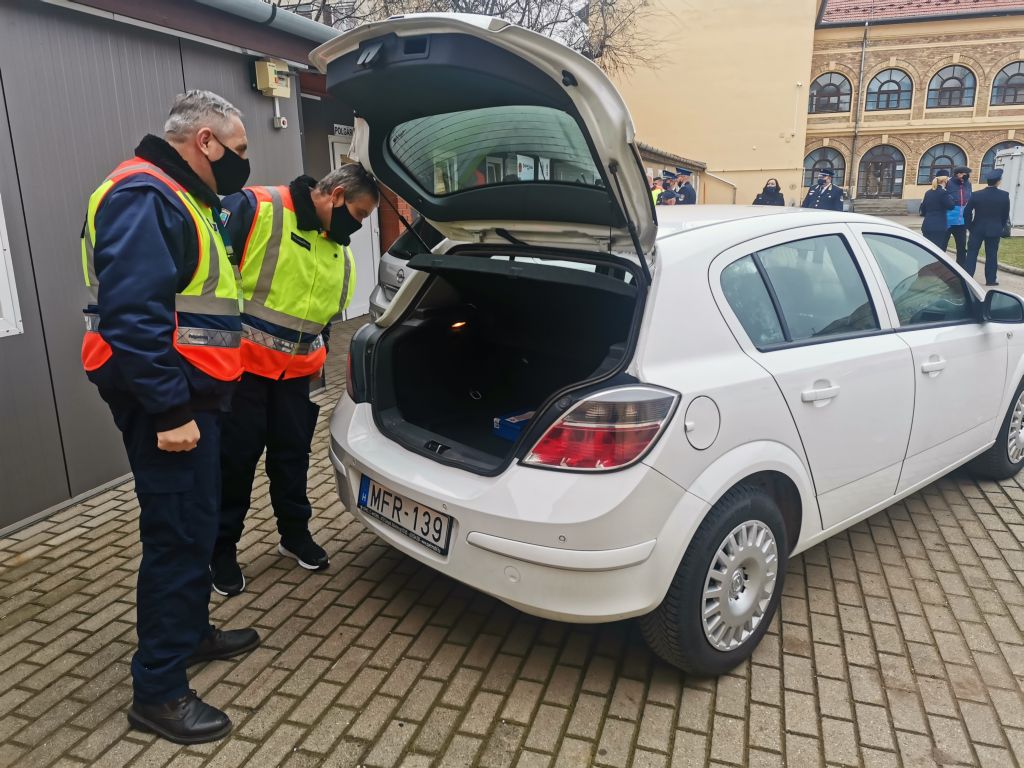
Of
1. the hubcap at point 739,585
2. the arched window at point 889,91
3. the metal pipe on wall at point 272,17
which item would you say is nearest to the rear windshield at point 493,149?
the hubcap at point 739,585

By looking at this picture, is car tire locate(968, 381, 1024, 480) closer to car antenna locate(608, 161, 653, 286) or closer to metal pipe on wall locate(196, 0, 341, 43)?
car antenna locate(608, 161, 653, 286)

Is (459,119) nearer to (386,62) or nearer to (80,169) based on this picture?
(386,62)

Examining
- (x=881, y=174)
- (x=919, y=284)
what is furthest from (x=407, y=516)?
(x=881, y=174)

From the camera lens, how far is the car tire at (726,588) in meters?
2.64

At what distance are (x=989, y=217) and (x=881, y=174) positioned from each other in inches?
1330

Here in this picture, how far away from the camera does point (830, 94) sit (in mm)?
43062

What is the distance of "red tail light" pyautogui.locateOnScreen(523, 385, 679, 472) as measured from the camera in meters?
2.46

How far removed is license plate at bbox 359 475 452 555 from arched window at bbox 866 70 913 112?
4676cm

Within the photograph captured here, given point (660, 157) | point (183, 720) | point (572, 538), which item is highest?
point (660, 157)

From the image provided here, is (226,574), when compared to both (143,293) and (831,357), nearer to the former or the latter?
(143,293)

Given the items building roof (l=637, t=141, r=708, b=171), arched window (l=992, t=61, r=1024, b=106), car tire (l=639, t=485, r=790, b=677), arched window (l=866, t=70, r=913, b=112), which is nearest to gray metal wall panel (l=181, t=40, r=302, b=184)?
car tire (l=639, t=485, r=790, b=677)

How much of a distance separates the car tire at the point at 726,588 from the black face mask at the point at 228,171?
1952mm

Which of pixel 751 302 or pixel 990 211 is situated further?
pixel 990 211

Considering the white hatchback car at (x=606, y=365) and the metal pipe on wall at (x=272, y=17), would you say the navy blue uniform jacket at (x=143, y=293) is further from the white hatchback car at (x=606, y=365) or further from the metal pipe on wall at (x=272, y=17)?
the metal pipe on wall at (x=272, y=17)
